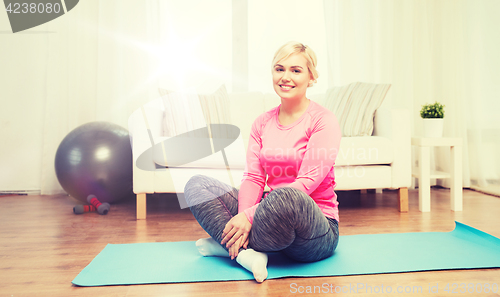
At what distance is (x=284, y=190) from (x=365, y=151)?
131 centimetres

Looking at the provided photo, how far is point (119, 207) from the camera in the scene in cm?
253

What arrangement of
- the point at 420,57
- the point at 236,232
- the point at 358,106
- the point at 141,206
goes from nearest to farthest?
the point at 236,232
the point at 141,206
the point at 358,106
the point at 420,57

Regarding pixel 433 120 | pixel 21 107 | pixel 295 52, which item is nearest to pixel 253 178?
pixel 295 52

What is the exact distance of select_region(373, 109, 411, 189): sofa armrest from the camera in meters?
2.26

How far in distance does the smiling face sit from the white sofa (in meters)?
0.98

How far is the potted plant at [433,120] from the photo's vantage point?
2395 millimetres

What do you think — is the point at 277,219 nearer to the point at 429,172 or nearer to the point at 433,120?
the point at 429,172

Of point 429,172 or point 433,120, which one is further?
point 433,120

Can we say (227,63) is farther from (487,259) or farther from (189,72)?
(487,259)

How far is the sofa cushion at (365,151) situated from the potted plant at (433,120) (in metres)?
0.36

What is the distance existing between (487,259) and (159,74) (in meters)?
2.77

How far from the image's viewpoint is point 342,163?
219 centimetres

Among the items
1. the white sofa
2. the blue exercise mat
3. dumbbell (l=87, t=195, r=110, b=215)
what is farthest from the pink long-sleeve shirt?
dumbbell (l=87, t=195, r=110, b=215)

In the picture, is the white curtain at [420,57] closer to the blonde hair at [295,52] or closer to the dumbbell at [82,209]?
the blonde hair at [295,52]
